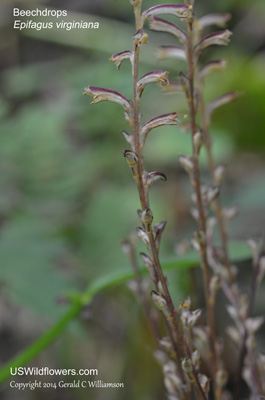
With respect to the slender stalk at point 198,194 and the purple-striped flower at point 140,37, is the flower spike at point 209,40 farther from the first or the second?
the purple-striped flower at point 140,37

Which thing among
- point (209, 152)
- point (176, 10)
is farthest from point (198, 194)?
point (176, 10)

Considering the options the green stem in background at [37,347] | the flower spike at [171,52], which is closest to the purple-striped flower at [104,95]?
the flower spike at [171,52]

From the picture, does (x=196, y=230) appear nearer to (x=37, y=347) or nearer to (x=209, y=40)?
(x=209, y=40)

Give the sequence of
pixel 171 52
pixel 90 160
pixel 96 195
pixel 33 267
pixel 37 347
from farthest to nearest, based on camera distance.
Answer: pixel 90 160, pixel 96 195, pixel 33 267, pixel 37 347, pixel 171 52

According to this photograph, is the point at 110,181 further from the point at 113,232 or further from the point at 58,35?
the point at 58,35

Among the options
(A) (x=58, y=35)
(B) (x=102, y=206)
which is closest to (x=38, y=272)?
(B) (x=102, y=206)

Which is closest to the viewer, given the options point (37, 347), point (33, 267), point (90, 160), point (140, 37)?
point (140, 37)
